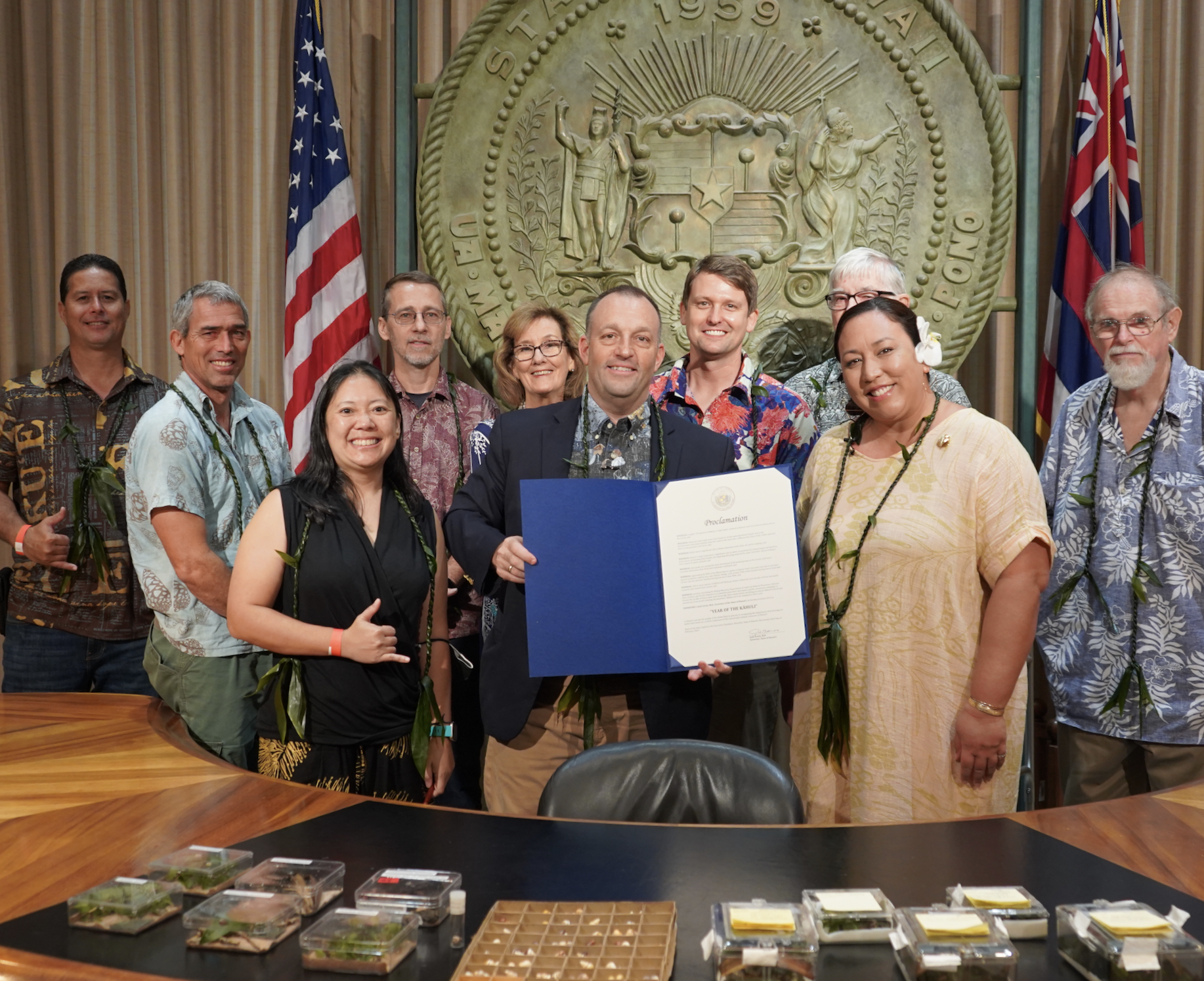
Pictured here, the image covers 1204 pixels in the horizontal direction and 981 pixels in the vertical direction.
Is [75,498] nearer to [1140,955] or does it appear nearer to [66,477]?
[66,477]

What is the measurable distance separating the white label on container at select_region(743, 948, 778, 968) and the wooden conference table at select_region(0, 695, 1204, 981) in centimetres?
7

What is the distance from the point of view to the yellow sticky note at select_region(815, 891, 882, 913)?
1.48 meters

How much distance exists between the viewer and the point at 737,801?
7.00ft

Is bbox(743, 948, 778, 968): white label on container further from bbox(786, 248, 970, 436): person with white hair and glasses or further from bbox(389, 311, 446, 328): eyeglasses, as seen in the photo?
bbox(389, 311, 446, 328): eyeglasses

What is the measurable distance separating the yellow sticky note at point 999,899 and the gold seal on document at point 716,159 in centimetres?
307

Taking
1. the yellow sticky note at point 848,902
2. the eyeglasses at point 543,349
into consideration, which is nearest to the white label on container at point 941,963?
the yellow sticky note at point 848,902

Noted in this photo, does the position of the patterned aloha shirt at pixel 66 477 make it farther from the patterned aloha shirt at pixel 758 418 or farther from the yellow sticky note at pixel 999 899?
the yellow sticky note at pixel 999 899

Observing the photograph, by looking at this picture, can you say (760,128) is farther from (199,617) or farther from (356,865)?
(356,865)

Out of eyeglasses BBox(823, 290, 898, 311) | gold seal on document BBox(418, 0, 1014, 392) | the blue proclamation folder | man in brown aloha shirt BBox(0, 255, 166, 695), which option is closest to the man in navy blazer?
the blue proclamation folder

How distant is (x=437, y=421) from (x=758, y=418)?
1.14 m

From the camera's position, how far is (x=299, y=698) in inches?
101

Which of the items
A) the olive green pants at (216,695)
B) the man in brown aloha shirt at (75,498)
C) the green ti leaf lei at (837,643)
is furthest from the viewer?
the man in brown aloha shirt at (75,498)

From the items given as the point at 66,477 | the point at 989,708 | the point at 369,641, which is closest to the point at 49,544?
the point at 66,477

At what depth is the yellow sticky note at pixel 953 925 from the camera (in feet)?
4.51
